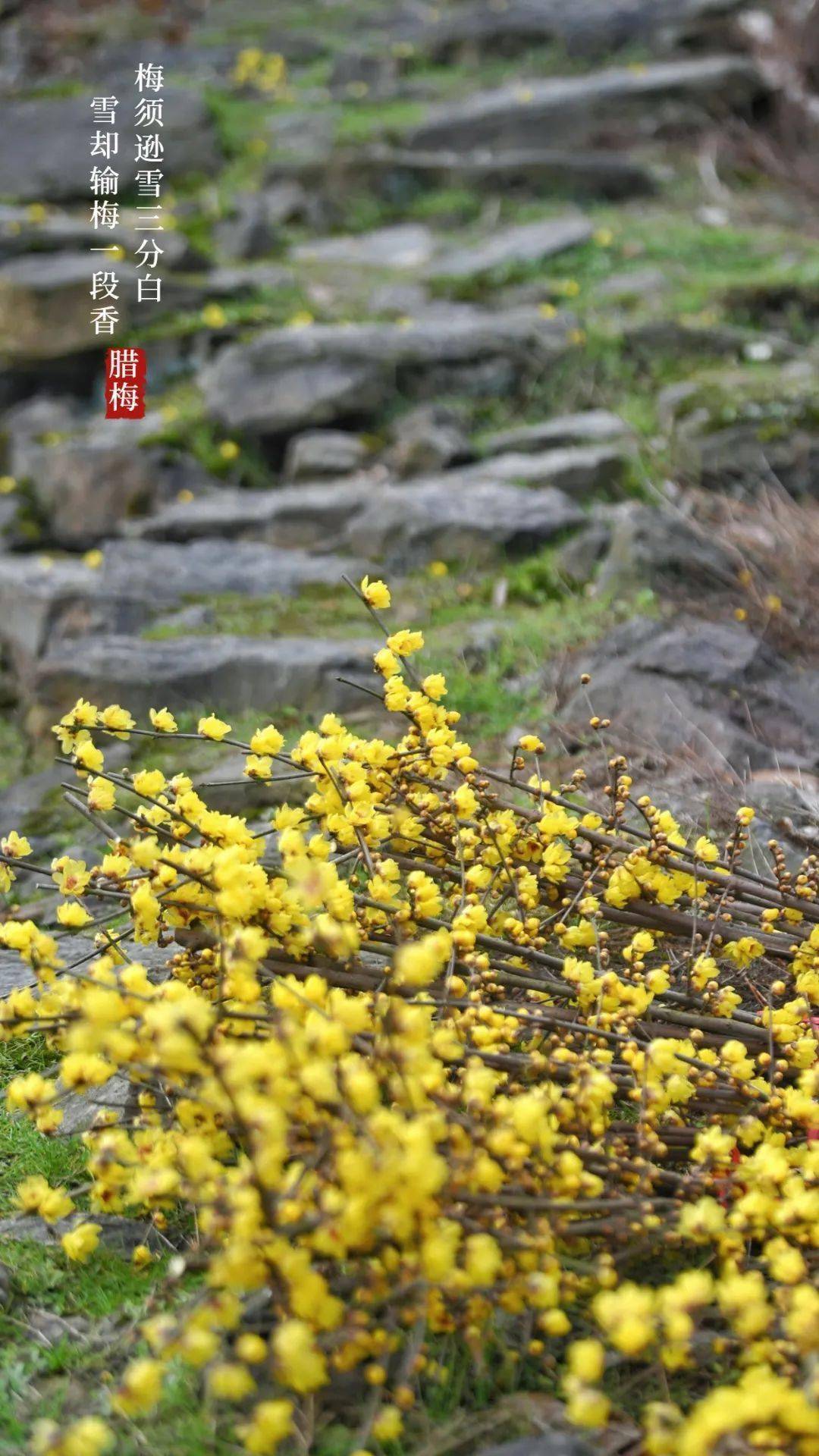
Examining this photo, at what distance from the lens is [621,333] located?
19.1 ft

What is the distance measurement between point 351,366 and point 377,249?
2.16 meters

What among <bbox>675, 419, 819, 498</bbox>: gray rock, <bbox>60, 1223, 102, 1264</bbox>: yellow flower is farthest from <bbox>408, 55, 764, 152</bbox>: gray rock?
<bbox>60, 1223, 102, 1264</bbox>: yellow flower

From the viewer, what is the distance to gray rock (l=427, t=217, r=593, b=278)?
6.76m

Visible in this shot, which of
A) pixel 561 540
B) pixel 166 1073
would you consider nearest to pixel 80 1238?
pixel 166 1073

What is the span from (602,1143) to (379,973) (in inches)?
15.6

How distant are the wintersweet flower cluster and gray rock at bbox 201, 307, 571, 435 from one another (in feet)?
12.7

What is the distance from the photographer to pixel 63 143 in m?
7.86

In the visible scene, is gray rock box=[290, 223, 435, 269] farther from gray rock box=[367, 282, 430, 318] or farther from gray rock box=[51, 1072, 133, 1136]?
gray rock box=[51, 1072, 133, 1136]

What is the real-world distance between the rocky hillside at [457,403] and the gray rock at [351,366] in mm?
17

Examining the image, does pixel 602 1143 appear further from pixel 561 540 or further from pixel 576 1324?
pixel 561 540

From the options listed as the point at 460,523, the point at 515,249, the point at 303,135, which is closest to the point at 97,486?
the point at 460,523

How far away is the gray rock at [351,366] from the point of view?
5691mm

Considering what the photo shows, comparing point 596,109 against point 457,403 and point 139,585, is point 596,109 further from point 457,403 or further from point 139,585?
point 139,585

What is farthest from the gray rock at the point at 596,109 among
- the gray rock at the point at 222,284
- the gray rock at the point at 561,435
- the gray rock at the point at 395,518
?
the gray rock at the point at 395,518
